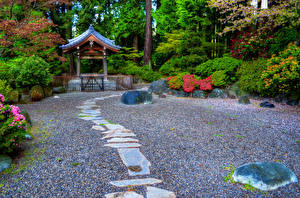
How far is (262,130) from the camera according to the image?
14.1ft

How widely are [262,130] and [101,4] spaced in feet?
66.7

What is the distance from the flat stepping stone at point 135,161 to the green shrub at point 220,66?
296 inches

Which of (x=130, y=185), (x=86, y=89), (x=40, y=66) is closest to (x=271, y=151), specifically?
(x=130, y=185)

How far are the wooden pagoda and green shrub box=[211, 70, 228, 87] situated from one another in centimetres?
799

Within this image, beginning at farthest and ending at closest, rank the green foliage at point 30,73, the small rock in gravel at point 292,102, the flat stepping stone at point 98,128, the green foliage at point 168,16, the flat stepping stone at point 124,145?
the green foliage at point 168,16 → the green foliage at point 30,73 → the small rock in gravel at point 292,102 → the flat stepping stone at point 98,128 → the flat stepping stone at point 124,145

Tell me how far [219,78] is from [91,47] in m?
9.99

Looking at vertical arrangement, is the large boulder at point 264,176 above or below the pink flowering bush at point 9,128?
below

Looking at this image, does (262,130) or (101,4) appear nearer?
(262,130)

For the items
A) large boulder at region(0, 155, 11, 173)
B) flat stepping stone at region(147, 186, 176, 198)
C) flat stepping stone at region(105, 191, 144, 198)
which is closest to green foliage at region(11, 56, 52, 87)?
large boulder at region(0, 155, 11, 173)

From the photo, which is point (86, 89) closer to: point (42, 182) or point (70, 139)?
point (70, 139)

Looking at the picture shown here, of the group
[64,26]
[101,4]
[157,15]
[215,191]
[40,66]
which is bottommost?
[215,191]

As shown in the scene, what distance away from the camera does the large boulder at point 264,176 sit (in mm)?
2223

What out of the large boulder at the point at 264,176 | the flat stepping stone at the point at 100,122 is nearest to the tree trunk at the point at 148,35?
the flat stepping stone at the point at 100,122

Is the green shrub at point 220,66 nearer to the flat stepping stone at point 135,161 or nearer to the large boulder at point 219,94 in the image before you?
the large boulder at point 219,94
